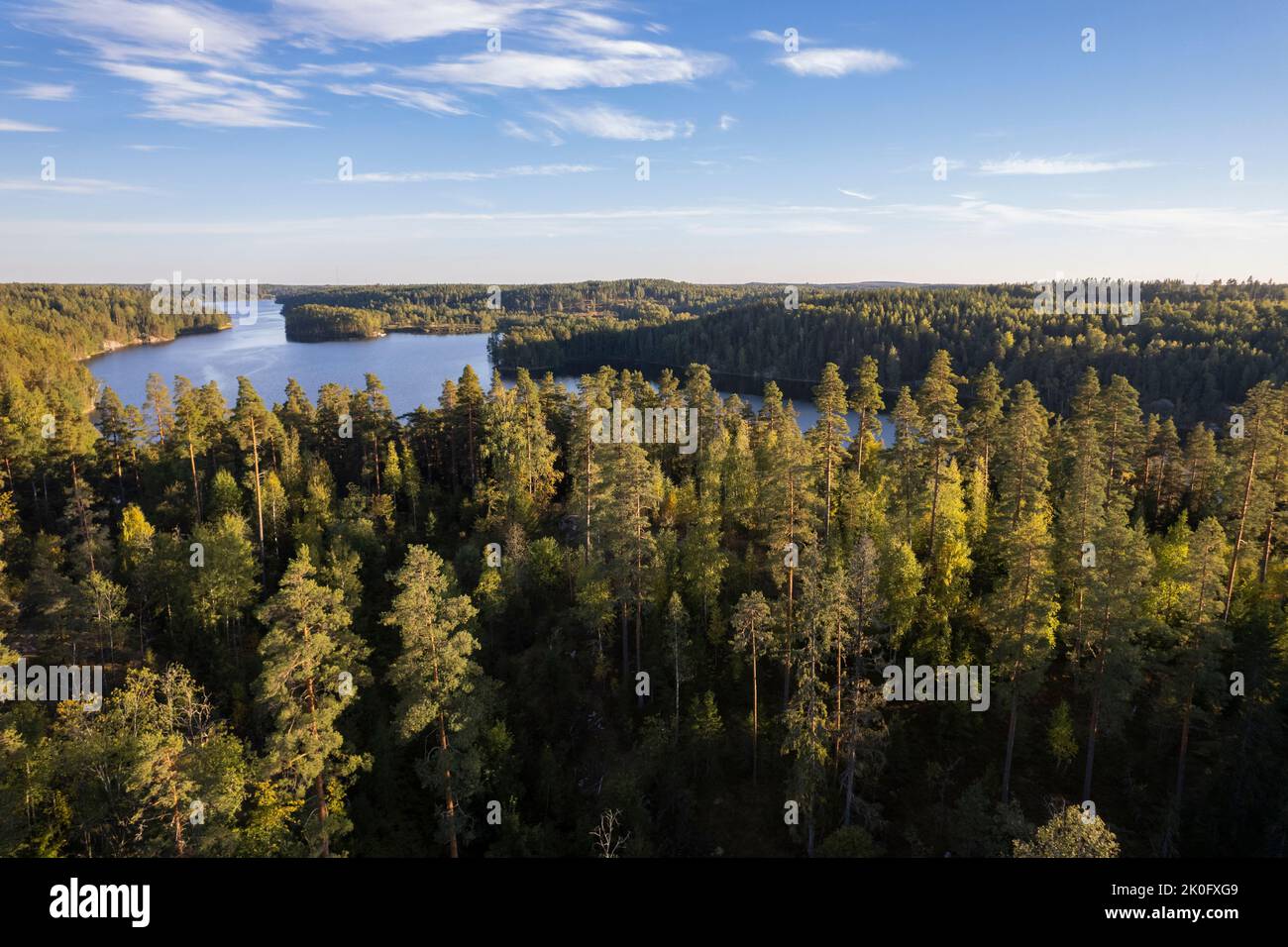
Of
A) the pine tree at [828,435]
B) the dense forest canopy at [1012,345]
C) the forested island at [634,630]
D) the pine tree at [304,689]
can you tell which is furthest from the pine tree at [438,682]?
the dense forest canopy at [1012,345]

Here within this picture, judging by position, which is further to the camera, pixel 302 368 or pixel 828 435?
pixel 302 368

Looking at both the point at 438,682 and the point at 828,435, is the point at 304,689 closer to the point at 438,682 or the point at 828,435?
the point at 438,682

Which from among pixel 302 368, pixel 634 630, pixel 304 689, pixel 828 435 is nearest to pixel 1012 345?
pixel 828 435

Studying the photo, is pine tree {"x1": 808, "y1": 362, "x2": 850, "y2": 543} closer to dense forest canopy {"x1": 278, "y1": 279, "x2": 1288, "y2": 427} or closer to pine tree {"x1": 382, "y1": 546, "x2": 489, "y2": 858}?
pine tree {"x1": 382, "y1": 546, "x2": 489, "y2": 858}

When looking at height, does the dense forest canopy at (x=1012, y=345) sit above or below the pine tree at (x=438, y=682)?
above

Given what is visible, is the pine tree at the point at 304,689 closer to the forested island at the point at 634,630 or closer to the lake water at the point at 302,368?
the forested island at the point at 634,630

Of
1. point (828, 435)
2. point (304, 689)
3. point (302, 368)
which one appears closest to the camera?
point (304, 689)

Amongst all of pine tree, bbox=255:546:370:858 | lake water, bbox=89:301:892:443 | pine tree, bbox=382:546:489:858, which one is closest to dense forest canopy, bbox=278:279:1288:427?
lake water, bbox=89:301:892:443
